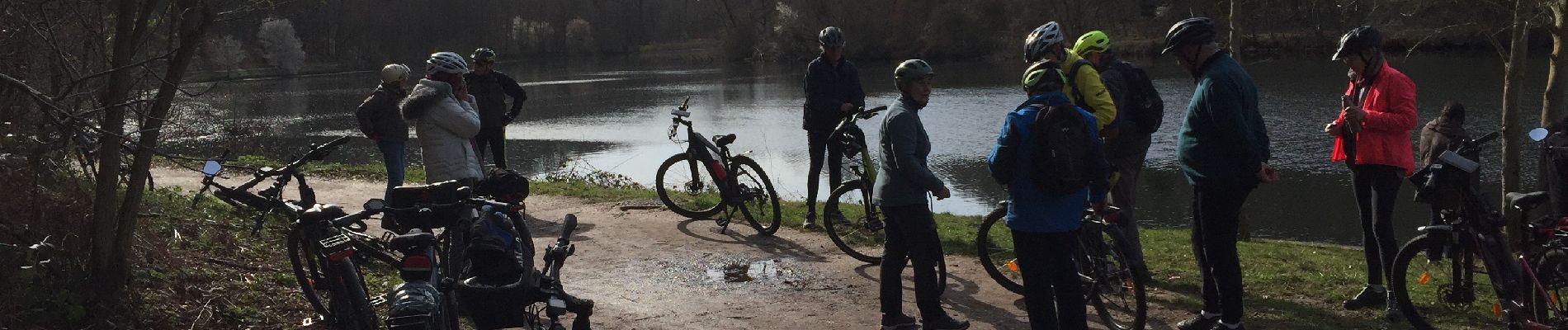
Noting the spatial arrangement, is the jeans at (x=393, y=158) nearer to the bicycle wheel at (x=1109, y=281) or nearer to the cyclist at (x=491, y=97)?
the cyclist at (x=491, y=97)

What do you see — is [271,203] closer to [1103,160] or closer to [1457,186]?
[1103,160]

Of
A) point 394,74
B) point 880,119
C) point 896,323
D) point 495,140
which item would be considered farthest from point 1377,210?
point 880,119

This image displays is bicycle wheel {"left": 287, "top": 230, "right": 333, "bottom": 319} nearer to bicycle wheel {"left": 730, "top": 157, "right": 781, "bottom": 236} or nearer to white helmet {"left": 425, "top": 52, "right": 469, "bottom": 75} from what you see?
white helmet {"left": 425, "top": 52, "right": 469, "bottom": 75}

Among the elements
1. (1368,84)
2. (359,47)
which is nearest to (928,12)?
(359,47)

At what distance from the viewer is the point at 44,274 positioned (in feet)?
15.6

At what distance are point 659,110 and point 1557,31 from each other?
24.6m

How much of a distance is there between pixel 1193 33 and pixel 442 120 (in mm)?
3692

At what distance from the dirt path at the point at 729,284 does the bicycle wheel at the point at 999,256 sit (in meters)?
0.09

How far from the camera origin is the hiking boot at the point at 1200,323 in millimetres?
5253

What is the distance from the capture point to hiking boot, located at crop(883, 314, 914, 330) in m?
5.53

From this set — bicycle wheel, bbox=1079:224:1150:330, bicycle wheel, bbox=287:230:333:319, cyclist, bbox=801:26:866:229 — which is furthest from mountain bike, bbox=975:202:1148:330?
bicycle wheel, bbox=287:230:333:319

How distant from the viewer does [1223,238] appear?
5000 millimetres

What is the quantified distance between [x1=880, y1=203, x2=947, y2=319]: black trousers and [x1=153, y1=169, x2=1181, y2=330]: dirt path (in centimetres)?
42

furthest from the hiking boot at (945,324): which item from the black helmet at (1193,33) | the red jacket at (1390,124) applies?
the red jacket at (1390,124)
